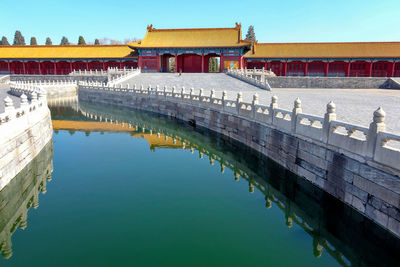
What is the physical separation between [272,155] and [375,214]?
208 inches

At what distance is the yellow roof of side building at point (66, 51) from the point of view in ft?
149

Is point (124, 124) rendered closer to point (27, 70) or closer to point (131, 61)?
point (131, 61)

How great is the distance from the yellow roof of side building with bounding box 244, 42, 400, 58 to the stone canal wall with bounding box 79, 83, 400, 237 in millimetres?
28631

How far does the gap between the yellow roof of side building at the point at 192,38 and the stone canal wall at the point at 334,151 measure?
2805 cm

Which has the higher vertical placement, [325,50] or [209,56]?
[325,50]

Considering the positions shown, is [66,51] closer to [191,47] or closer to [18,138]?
[191,47]

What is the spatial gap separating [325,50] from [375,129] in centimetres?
3830

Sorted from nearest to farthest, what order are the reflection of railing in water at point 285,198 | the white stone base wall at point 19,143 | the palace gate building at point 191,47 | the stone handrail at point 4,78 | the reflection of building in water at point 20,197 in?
the reflection of railing in water at point 285,198
the reflection of building in water at point 20,197
the white stone base wall at point 19,143
the palace gate building at point 191,47
the stone handrail at point 4,78

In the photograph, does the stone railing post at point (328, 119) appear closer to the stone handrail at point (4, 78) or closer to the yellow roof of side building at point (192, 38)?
the yellow roof of side building at point (192, 38)

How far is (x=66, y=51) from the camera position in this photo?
153 feet

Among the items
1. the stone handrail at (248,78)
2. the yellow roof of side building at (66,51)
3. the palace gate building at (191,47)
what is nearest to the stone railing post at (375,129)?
the stone handrail at (248,78)

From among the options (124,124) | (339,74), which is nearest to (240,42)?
(339,74)

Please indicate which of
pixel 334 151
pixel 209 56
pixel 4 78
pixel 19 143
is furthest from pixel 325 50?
pixel 4 78

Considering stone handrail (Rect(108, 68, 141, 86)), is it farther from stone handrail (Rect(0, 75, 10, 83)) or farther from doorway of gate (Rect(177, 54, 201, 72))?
stone handrail (Rect(0, 75, 10, 83))
